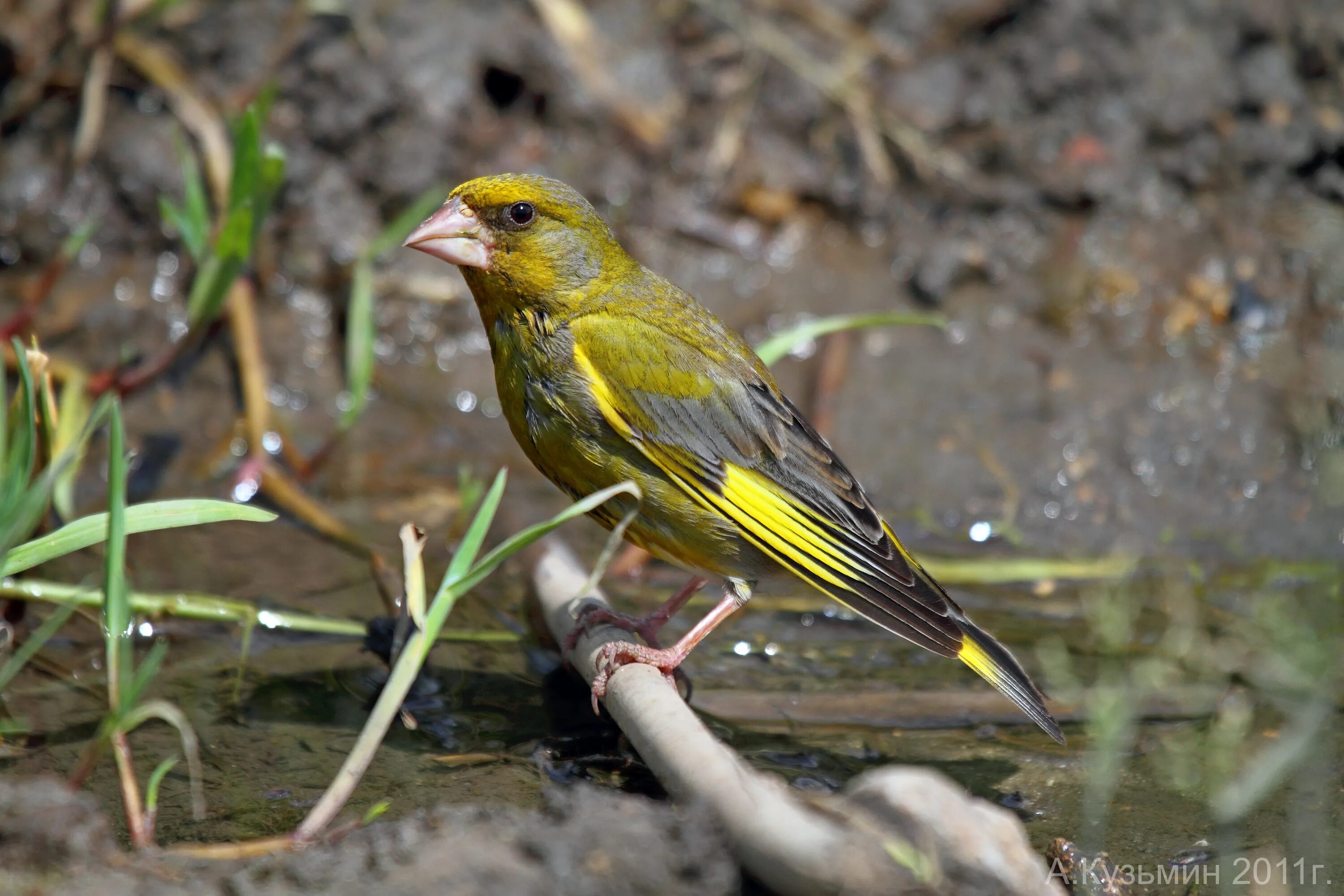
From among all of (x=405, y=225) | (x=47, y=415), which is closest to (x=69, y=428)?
(x=47, y=415)

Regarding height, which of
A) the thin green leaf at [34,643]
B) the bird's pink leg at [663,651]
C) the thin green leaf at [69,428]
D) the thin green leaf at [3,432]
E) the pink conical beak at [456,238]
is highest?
the pink conical beak at [456,238]

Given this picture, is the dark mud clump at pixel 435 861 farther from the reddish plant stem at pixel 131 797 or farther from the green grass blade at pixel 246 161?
the green grass blade at pixel 246 161

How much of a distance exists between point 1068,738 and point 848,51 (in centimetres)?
345

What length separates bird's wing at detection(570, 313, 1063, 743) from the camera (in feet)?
11.0

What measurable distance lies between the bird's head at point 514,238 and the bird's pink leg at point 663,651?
96 cm

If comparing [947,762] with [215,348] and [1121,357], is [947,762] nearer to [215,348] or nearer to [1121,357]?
[1121,357]

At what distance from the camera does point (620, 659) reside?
326cm

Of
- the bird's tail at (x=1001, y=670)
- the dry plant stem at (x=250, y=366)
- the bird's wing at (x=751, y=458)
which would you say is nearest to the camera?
the bird's tail at (x=1001, y=670)

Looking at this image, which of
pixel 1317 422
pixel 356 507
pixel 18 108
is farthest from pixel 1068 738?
pixel 18 108

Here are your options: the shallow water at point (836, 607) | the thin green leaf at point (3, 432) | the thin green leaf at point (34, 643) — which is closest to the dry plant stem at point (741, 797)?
the shallow water at point (836, 607)

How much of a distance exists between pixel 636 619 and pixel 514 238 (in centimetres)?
110

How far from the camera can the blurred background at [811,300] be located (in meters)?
3.89

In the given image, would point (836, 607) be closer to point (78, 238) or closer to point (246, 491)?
point (246, 491)

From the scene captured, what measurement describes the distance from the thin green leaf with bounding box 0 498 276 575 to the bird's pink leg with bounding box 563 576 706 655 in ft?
3.02
